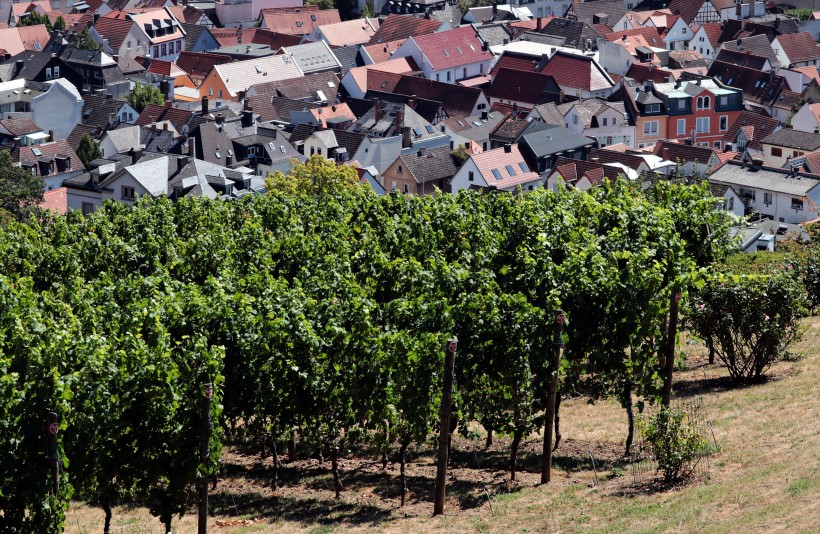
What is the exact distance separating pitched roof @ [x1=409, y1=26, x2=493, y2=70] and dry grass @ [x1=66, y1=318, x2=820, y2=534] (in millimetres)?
116279

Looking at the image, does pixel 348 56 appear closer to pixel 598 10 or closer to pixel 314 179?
pixel 598 10

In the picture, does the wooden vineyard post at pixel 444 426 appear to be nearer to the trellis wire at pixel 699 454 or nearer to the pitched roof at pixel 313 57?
the trellis wire at pixel 699 454

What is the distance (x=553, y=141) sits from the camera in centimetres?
11894

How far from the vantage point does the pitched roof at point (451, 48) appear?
154875 mm

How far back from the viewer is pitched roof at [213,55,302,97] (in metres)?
145

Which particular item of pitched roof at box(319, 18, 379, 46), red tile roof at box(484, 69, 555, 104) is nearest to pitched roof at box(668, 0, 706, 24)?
pitched roof at box(319, 18, 379, 46)

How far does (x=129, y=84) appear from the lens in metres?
144

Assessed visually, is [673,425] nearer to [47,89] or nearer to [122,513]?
[122,513]

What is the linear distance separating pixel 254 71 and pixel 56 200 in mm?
46542

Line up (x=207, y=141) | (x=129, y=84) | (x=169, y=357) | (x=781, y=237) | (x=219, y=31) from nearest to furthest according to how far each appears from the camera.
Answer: (x=169, y=357) → (x=781, y=237) → (x=207, y=141) → (x=129, y=84) → (x=219, y=31)

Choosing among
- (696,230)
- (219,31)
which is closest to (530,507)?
(696,230)

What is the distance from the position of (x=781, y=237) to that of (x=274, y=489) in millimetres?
68482

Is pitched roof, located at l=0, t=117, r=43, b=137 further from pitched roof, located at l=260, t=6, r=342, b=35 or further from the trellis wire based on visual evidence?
the trellis wire

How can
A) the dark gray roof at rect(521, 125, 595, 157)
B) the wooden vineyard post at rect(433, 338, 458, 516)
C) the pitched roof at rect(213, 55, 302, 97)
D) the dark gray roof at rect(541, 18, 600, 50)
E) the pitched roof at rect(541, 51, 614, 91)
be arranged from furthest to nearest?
the dark gray roof at rect(541, 18, 600, 50) → the pitched roof at rect(213, 55, 302, 97) → the pitched roof at rect(541, 51, 614, 91) → the dark gray roof at rect(521, 125, 595, 157) → the wooden vineyard post at rect(433, 338, 458, 516)
